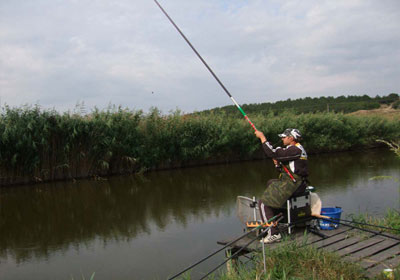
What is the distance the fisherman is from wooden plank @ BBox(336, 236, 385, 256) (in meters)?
0.72

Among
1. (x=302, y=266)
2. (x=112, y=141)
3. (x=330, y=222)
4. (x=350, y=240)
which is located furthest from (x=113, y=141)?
(x=302, y=266)

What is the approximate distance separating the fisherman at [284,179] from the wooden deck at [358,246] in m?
0.36

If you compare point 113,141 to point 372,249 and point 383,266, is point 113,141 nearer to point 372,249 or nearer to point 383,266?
point 372,249

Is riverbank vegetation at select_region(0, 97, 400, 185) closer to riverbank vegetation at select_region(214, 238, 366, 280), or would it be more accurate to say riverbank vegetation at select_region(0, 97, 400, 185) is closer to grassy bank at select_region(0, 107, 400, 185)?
grassy bank at select_region(0, 107, 400, 185)

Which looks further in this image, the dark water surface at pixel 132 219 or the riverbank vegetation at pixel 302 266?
the dark water surface at pixel 132 219

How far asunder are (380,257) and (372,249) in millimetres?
236

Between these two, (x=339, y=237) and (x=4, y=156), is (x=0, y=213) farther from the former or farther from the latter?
(x=339, y=237)

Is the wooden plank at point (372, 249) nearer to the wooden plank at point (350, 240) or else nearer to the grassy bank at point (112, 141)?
the wooden plank at point (350, 240)

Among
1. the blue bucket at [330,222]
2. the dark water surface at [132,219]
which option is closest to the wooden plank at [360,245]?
the blue bucket at [330,222]

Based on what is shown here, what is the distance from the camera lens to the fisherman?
4.58m

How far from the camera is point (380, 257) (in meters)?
4.08

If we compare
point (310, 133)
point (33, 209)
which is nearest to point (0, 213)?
point (33, 209)

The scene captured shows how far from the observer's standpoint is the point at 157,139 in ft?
48.6

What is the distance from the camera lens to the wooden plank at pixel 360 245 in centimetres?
421
